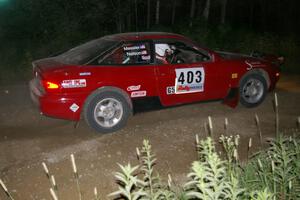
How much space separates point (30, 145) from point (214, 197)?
4.23 m

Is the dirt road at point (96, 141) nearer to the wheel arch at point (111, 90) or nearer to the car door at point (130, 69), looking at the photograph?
the wheel arch at point (111, 90)

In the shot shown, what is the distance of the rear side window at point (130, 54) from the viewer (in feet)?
21.3

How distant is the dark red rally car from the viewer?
613cm

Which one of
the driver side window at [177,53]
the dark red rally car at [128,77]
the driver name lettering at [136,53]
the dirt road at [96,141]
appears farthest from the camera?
the driver side window at [177,53]

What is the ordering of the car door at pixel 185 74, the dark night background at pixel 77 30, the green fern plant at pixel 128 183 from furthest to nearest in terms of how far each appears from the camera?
the dark night background at pixel 77 30 < the car door at pixel 185 74 < the green fern plant at pixel 128 183

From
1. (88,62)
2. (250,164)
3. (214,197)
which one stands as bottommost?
(250,164)

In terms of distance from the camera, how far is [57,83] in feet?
19.7

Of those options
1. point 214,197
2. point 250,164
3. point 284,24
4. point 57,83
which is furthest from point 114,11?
point 284,24

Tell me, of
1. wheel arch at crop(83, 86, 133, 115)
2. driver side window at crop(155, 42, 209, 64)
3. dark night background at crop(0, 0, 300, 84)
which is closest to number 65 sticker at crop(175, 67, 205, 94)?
driver side window at crop(155, 42, 209, 64)

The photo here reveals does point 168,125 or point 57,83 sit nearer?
point 57,83

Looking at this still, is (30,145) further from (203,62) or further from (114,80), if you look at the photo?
(203,62)

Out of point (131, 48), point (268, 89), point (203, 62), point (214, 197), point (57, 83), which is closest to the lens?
point (214, 197)

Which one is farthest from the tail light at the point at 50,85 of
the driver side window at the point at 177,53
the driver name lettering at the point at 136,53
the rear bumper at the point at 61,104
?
the driver side window at the point at 177,53

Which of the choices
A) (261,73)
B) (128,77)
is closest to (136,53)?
(128,77)
